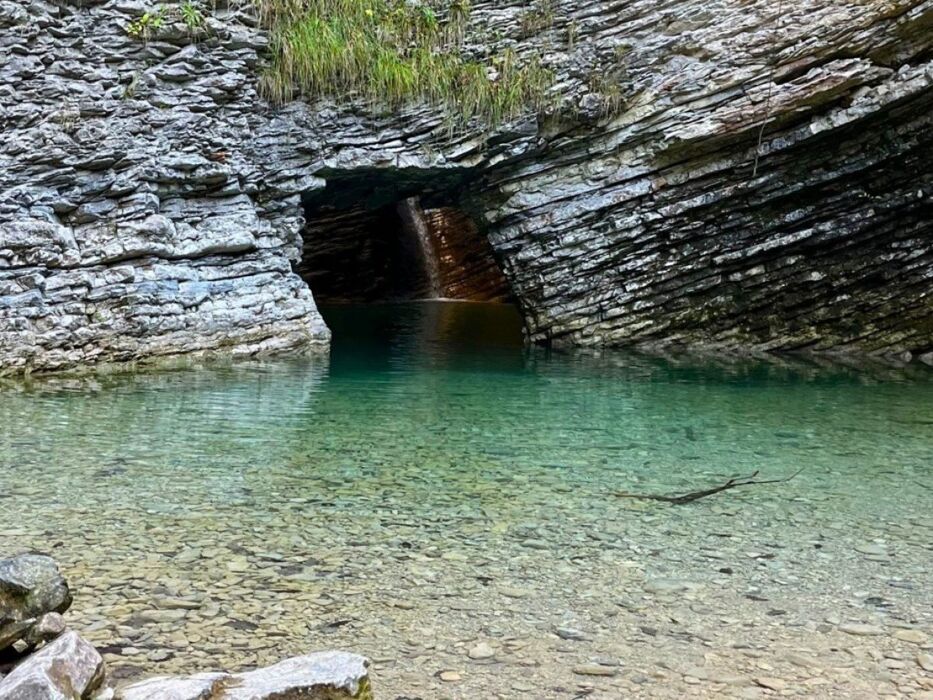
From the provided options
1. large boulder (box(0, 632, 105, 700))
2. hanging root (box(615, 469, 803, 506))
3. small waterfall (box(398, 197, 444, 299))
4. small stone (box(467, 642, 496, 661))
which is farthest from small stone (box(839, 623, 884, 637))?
small waterfall (box(398, 197, 444, 299))

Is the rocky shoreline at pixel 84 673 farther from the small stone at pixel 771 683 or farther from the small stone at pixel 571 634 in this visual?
the small stone at pixel 771 683

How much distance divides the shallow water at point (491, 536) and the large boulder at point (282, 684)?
0.32 metres

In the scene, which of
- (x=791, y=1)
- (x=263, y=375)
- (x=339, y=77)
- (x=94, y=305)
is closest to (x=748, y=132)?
(x=791, y=1)

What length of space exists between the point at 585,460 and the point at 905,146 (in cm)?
829

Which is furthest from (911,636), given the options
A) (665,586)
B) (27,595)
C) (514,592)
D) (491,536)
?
(27,595)

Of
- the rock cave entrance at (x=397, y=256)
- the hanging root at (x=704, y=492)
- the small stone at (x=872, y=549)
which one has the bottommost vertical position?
the small stone at (x=872, y=549)

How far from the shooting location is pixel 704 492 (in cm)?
458

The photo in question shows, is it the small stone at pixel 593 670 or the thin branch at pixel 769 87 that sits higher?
the thin branch at pixel 769 87

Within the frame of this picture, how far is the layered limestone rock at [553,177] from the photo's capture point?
30.6ft

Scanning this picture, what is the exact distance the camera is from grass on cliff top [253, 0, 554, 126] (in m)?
10.5

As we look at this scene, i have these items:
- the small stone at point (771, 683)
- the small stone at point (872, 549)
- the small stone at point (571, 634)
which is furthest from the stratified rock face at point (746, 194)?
the small stone at point (771, 683)

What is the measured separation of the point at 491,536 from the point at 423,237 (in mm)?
18839

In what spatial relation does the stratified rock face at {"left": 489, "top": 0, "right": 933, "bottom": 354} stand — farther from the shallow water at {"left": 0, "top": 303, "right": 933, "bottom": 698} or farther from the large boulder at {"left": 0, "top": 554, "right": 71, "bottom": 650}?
the large boulder at {"left": 0, "top": 554, "right": 71, "bottom": 650}

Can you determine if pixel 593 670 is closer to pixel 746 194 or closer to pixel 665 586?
pixel 665 586
